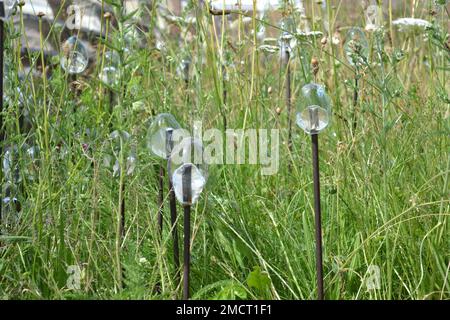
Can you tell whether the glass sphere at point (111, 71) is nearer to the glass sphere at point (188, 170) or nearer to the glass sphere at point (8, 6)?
the glass sphere at point (8, 6)

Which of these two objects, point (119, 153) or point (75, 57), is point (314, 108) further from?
point (75, 57)

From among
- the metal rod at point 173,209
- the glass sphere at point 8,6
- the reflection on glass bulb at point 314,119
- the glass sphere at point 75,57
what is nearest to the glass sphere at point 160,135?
the metal rod at point 173,209

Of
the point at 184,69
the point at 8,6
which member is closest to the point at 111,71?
the point at 8,6

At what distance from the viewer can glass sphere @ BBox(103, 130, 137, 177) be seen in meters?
1.72

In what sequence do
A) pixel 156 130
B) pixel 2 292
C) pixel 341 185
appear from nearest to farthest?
pixel 156 130 → pixel 2 292 → pixel 341 185

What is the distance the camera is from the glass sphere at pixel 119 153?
172cm

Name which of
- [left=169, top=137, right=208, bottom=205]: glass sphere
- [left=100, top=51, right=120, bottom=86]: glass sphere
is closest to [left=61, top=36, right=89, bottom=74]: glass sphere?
Result: [left=100, top=51, right=120, bottom=86]: glass sphere

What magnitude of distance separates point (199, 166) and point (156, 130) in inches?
7.3

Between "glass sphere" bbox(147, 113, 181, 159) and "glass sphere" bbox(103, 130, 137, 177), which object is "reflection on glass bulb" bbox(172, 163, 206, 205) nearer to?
"glass sphere" bbox(147, 113, 181, 159)

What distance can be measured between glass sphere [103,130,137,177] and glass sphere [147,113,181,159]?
0.07m

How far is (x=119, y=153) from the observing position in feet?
5.74
